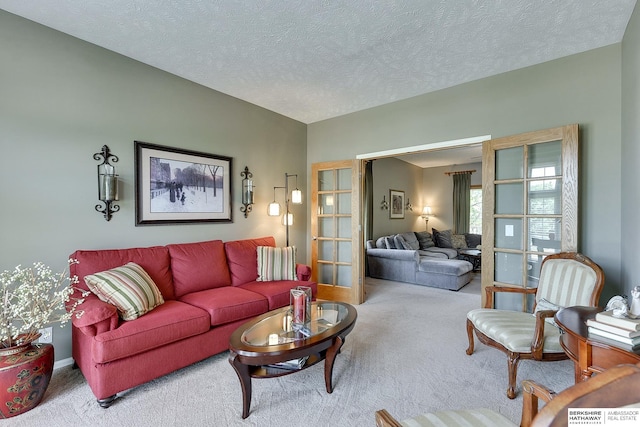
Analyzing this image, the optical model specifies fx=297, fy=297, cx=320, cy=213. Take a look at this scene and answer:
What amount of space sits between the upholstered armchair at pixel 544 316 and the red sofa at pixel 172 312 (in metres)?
1.86

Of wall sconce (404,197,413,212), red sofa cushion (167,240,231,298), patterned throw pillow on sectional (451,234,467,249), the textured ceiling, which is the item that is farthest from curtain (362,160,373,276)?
red sofa cushion (167,240,231,298)

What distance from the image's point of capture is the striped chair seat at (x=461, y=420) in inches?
46.6

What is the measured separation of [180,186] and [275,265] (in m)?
1.39

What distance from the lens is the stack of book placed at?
4.21 feet

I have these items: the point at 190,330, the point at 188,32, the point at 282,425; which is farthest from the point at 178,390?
the point at 188,32

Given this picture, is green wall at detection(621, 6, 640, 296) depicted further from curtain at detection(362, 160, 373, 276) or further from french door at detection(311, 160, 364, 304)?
curtain at detection(362, 160, 373, 276)

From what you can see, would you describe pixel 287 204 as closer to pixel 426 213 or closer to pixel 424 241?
pixel 424 241

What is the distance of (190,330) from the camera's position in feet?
7.63

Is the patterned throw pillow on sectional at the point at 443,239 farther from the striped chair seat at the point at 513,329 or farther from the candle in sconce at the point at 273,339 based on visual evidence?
the candle in sconce at the point at 273,339

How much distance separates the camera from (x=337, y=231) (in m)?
4.49

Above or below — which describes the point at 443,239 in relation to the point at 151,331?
above

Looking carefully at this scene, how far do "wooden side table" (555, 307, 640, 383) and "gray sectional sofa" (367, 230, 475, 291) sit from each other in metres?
3.68

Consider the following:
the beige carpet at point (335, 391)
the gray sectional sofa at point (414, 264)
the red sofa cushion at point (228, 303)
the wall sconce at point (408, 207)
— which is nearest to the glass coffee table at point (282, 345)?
the beige carpet at point (335, 391)

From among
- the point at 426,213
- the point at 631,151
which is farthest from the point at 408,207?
the point at 631,151
